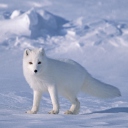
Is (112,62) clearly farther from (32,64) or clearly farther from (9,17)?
(32,64)

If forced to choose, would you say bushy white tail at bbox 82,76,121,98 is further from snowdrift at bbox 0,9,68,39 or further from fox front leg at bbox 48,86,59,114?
snowdrift at bbox 0,9,68,39

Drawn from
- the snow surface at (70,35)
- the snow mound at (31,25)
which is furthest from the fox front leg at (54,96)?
the snow mound at (31,25)

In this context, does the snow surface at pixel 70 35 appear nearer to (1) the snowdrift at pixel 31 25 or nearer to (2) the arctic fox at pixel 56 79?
(1) the snowdrift at pixel 31 25

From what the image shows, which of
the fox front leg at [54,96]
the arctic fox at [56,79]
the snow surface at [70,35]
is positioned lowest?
the fox front leg at [54,96]

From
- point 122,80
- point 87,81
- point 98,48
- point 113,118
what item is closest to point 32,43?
point 98,48

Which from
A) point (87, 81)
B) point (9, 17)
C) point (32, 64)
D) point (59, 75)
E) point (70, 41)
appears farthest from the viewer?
point (9, 17)

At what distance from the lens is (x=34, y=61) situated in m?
3.96

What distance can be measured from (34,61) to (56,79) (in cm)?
37

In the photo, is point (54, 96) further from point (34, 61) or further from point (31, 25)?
point (31, 25)

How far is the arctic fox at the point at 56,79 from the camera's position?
4.02 m

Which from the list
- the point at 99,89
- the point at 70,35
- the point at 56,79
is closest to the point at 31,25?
the point at 70,35

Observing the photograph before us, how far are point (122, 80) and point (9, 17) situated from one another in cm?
430

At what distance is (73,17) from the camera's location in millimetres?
11328

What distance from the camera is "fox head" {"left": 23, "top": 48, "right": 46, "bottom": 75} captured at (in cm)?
392
